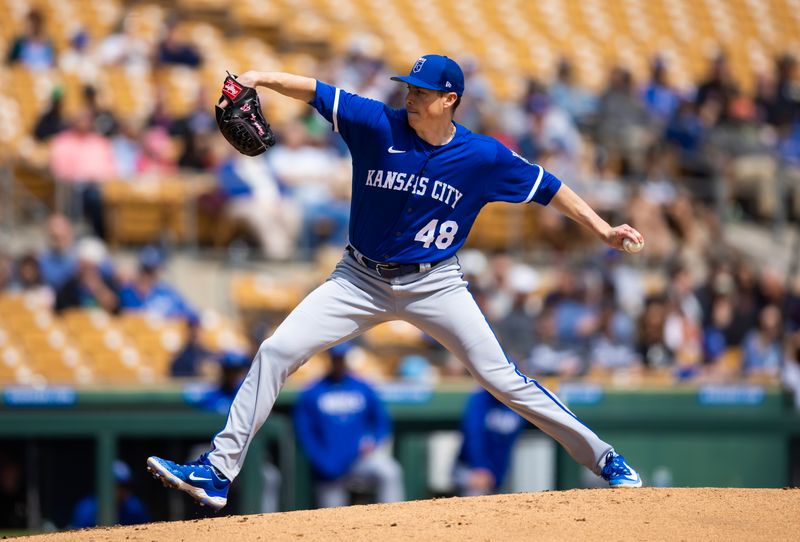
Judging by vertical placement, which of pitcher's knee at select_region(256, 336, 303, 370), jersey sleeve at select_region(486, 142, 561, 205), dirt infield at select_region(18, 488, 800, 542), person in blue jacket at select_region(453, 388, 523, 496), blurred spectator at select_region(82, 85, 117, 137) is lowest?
person in blue jacket at select_region(453, 388, 523, 496)

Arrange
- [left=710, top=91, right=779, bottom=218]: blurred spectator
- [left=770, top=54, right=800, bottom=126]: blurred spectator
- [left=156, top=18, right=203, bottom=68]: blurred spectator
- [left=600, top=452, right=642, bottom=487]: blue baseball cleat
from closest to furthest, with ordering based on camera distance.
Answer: [left=600, top=452, right=642, bottom=487]: blue baseball cleat
[left=156, top=18, right=203, bottom=68]: blurred spectator
[left=710, top=91, right=779, bottom=218]: blurred spectator
[left=770, top=54, right=800, bottom=126]: blurred spectator

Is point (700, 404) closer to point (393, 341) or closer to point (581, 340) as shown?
point (581, 340)

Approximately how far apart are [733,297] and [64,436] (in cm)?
612

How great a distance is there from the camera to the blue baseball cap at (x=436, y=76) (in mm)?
5363

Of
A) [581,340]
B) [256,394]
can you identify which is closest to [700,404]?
[581,340]

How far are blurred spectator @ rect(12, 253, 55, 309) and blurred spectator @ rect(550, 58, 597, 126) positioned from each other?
5.89 meters

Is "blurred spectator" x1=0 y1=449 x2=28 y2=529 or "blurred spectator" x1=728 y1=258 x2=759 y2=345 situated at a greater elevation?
"blurred spectator" x1=728 y1=258 x2=759 y2=345

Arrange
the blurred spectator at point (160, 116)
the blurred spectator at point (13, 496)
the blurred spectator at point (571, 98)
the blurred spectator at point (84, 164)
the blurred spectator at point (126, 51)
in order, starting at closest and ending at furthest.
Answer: the blurred spectator at point (13, 496) < the blurred spectator at point (84, 164) < the blurred spectator at point (160, 116) < the blurred spectator at point (126, 51) < the blurred spectator at point (571, 98)

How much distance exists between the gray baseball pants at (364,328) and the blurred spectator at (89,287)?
504cm

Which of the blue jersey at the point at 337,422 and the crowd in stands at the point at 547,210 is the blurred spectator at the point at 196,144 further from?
the blue jersey at the point at 337,422

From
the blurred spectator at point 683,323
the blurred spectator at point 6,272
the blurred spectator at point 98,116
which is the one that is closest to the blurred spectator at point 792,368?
the blurred spectator at point 683,323

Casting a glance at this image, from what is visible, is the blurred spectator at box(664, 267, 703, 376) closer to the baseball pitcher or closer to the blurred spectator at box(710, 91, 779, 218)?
the blurred spectator at box(710, 91, 779, 218)

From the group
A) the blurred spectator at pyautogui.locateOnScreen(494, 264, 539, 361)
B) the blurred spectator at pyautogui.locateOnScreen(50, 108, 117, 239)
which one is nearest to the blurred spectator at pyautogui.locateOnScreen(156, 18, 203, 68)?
the blurred spectator at pyautogui.locateOnScreen(50, 108, 117, 239)

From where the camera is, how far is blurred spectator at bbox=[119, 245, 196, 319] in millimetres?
10422
